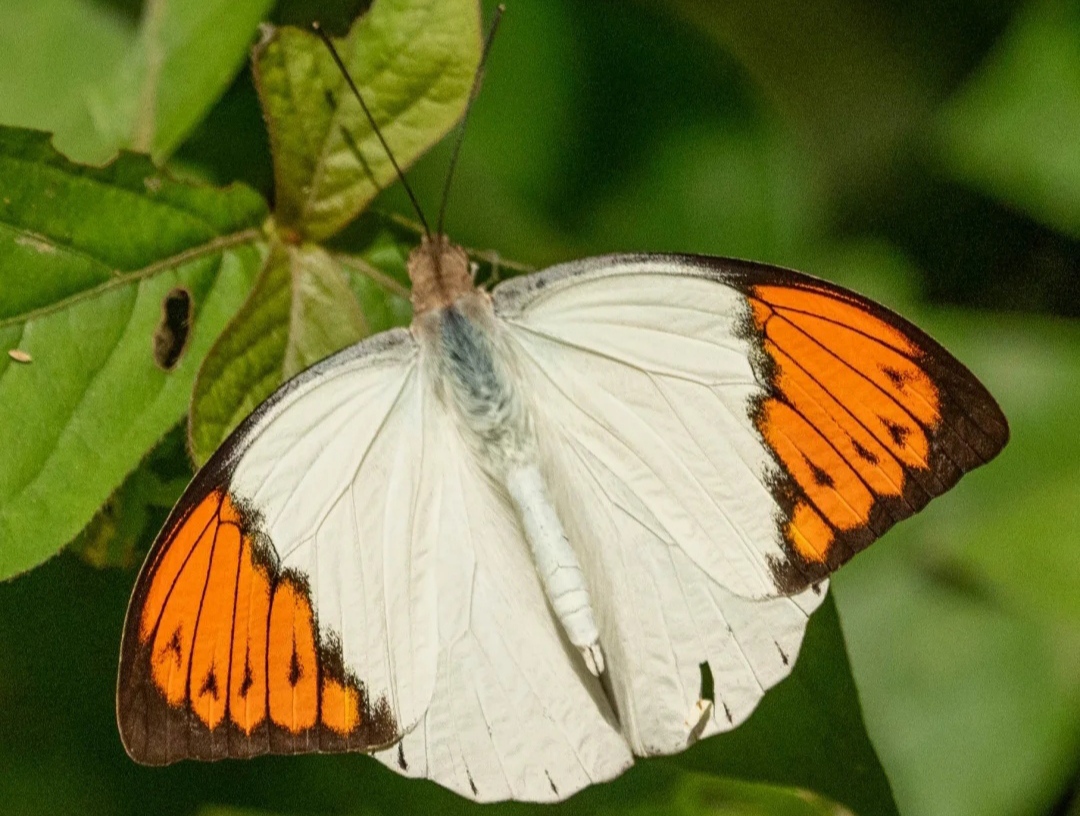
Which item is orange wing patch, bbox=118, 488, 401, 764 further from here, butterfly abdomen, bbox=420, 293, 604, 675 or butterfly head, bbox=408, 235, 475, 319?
butterfly head, bbox=408, 235, 475, 319

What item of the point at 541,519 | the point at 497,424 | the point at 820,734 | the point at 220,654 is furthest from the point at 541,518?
the point at 820,734

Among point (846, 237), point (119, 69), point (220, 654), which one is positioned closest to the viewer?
point (220, 654)

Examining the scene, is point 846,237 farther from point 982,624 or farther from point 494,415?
point 494,415

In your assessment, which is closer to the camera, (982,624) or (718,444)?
(718,444)

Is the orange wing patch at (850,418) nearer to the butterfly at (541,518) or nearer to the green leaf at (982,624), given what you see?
the butterfly at (541,518)

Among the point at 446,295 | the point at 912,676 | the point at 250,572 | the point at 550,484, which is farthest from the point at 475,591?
the point at 912,676

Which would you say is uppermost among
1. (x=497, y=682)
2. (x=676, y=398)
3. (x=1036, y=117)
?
(x=1036, y=117)

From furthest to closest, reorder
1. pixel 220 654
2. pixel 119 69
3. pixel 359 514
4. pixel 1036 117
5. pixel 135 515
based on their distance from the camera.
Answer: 1. pixel 1036 117
2. pixel 119 69
3. pixel 135 515
4. pixel 359 514
5. pixel 220 654
